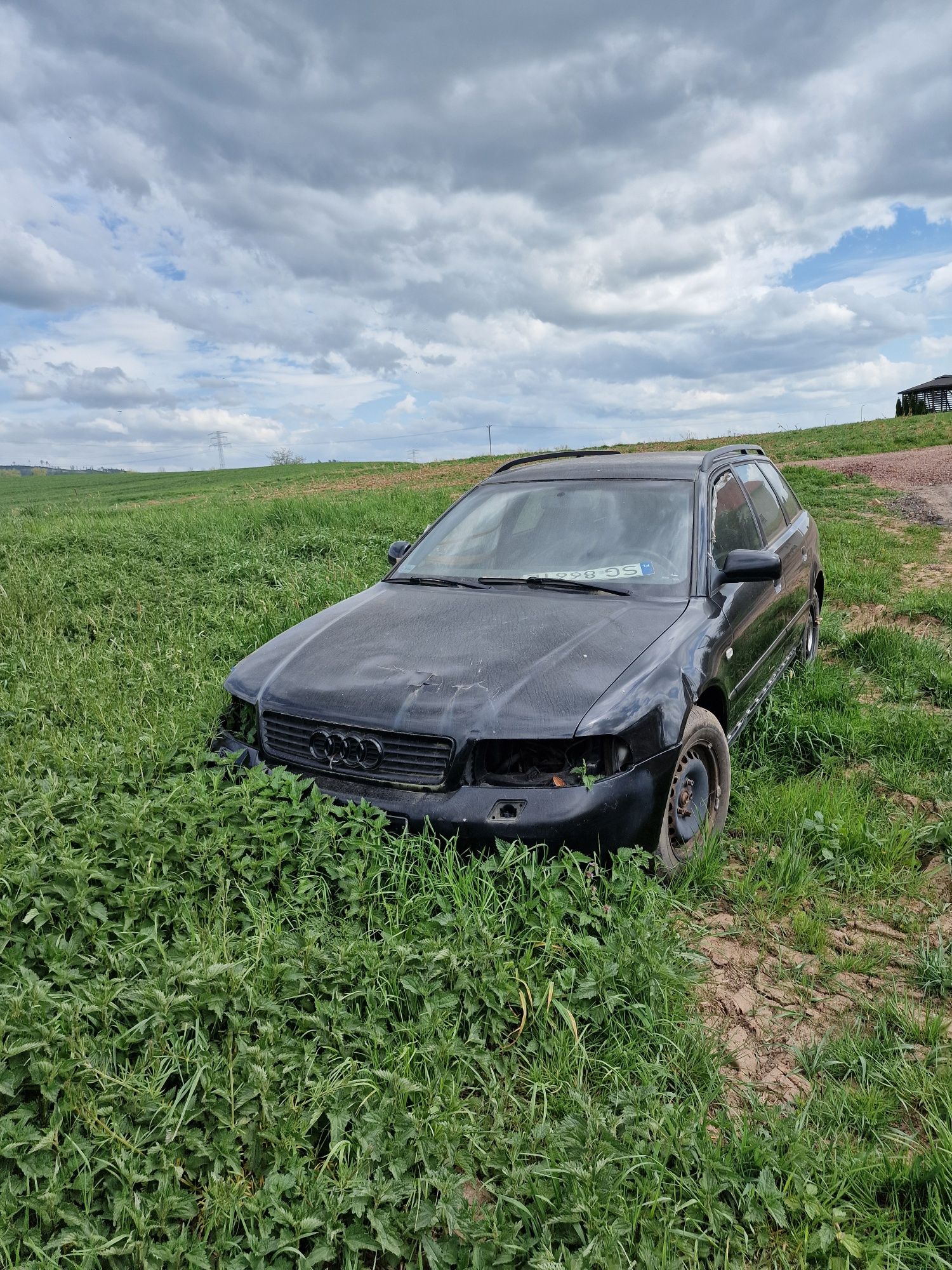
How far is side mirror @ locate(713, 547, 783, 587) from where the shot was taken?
11.8ft

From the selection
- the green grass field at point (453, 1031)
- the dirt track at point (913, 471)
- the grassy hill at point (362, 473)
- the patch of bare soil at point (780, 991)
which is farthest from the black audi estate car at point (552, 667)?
the grassy hill at point (362, 473)

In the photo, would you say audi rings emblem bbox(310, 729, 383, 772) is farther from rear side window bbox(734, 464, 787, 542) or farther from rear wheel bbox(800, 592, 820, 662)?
rear wheel bbox(800, 592, 820, 662)

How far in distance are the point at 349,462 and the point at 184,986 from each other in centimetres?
4937

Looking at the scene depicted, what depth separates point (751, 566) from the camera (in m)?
3.62

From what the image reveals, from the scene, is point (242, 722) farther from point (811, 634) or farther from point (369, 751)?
point (811, 634)

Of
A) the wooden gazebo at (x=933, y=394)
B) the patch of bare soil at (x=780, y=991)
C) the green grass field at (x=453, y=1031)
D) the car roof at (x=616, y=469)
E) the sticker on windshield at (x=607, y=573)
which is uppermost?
the wooden gazebo at (x=933, y=394)

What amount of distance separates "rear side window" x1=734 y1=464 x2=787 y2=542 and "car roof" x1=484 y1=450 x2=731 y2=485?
15.6 inches

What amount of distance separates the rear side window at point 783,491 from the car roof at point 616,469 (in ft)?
3.48

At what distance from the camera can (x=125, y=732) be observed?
4309 millimetres

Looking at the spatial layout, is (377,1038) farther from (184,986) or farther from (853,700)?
(853,700)

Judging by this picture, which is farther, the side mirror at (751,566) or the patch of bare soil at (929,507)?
the patch of bare soil at (929,507)

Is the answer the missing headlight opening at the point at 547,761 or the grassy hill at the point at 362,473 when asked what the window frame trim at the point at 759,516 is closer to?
the missing headlight opening at the point at 547,761

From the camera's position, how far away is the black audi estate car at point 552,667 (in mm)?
2758

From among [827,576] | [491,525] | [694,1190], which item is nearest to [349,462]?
[827,576]
